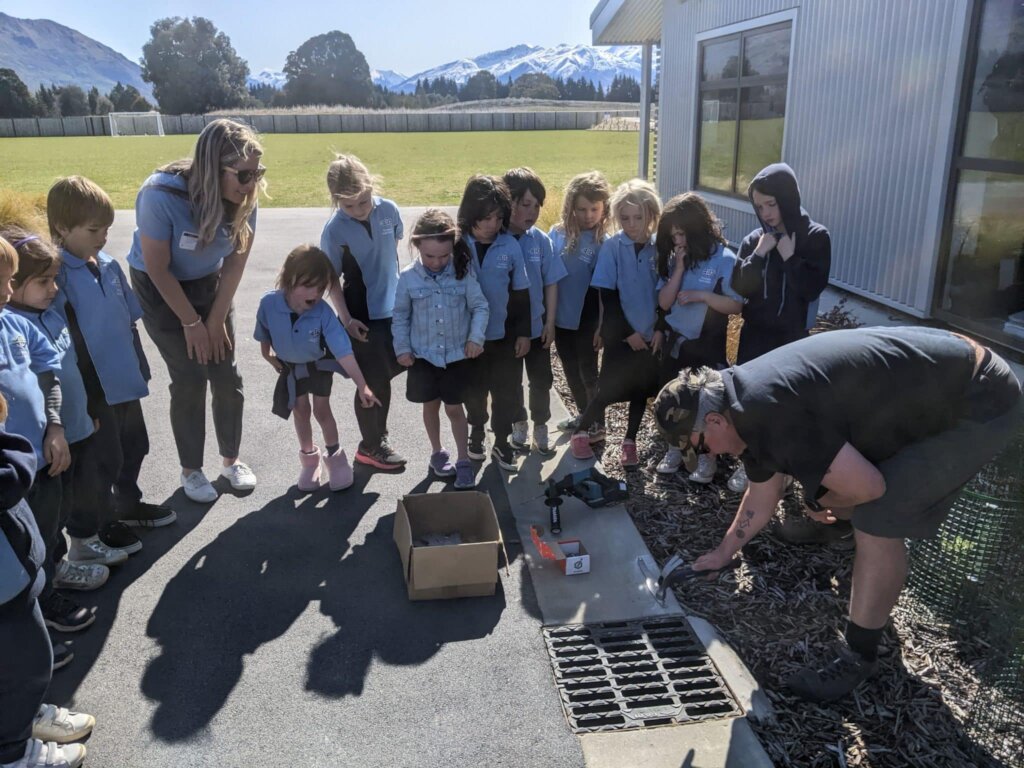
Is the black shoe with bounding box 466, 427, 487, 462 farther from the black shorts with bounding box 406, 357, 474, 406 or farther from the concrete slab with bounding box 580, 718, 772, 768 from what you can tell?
the concrete slab with bounding box 580, 718, 772, 768

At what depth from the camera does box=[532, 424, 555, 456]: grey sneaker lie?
5.22 meters

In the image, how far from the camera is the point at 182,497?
15.3ft

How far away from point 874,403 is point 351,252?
299 cm

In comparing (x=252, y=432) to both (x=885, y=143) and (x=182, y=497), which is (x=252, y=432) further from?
(x=885, y=143)

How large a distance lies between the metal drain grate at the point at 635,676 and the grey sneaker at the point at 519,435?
1901 mm

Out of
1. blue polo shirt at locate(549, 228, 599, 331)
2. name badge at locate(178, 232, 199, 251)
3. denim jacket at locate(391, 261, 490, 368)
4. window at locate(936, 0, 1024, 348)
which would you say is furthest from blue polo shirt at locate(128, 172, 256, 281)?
window at locate(936, 0, 1024, 348)

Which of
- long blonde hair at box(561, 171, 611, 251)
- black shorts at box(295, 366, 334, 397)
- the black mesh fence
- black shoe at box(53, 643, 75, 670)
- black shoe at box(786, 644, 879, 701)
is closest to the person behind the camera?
the black mesh fence

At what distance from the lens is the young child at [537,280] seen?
4703 millimetres

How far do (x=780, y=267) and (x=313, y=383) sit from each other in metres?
2.66

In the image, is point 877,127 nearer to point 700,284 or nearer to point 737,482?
point 700,284

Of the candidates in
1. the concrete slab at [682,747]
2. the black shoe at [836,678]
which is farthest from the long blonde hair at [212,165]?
the black shoe at [836,678]

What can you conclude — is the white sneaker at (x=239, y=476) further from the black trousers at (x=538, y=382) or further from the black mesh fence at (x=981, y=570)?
the black mesh fence at (x=981, y=570)

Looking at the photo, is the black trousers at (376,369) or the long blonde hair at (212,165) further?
the black trousers at (376,369)

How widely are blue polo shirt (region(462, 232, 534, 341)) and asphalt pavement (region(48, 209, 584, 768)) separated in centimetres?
111
